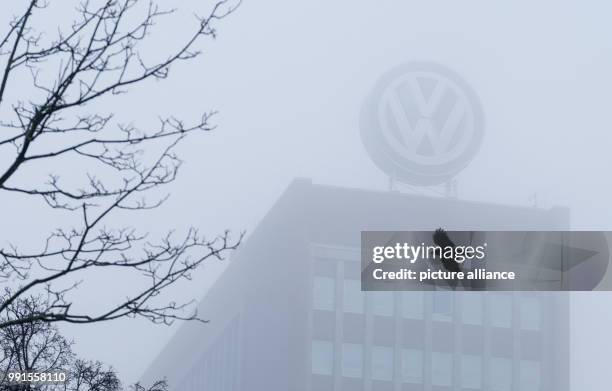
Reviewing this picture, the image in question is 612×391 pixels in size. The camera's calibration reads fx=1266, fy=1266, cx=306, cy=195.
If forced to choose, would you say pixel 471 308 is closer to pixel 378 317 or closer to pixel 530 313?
pixel 530 313

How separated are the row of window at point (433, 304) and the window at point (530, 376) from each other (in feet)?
7.78

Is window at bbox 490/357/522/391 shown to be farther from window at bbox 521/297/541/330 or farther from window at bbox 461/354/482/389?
window at bbox 521/297/541/330

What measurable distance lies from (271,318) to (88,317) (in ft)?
227

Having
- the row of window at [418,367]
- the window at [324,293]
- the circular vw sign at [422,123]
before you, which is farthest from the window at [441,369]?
the circular vw sign at [422,123]

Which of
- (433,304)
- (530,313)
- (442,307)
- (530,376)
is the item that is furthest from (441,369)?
(530,313)

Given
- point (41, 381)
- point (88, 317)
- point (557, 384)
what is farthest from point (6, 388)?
point (557, 384)

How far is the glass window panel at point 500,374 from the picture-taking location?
77938 mm

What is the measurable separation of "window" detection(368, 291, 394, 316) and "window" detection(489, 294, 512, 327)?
651 cm

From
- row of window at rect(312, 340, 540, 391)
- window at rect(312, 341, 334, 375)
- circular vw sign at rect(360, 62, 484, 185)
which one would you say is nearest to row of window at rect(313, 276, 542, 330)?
window at rect(312, 341, 334, 375)

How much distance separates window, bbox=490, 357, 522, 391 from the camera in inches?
3068

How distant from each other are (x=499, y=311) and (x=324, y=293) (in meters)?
11.3

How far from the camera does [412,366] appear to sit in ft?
253

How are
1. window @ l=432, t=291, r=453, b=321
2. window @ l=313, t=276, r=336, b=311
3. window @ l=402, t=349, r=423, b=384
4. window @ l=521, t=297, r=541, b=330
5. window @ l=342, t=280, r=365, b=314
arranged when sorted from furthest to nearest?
window @ l=521, t=297, r=541, b=330
window @ l=432, t=291, r=453, b=321
window @ l=342, t=280, r=365, b=314
window @ l=402, t=349, r=423, b=384
window @ l=313, t=276, r=336, b=311

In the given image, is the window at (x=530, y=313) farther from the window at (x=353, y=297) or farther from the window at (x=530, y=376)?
the window at (x=353, y=297)
